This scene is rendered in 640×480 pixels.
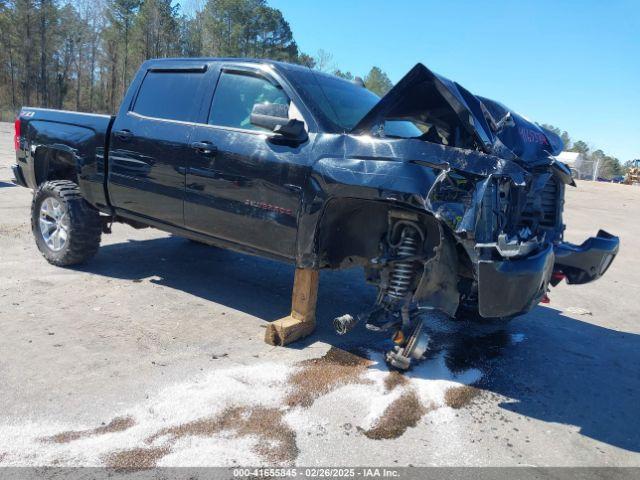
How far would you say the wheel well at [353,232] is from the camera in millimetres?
3861

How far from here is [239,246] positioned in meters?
4.48

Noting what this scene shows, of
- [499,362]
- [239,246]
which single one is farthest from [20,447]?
[499,362]

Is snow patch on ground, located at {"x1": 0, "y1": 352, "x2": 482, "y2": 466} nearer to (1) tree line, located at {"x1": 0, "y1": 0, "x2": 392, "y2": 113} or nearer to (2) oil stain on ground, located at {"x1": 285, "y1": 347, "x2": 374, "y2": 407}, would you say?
(2) oil stain on ground, located at {"x1": 285, "y1": 347, "x2": 374, "y2": 407}

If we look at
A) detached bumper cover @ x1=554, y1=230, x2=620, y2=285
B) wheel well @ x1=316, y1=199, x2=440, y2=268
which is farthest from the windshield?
detached bumper cover @ x1=554, y1=230, x2=620, y2=285

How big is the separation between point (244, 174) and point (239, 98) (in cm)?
76

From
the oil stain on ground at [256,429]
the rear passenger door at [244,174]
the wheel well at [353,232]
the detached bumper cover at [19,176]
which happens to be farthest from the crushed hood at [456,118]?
the detached bumper cover at [19,176]

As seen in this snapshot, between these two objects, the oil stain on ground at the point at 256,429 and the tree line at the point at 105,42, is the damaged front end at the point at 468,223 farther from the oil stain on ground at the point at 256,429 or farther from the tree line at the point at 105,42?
the tree line at the point at 105,42

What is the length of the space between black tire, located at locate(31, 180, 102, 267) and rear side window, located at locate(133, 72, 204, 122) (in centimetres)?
124

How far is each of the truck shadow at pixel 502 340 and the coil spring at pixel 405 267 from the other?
2.82ft

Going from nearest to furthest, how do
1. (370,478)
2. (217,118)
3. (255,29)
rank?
(370,478)
(217,118)
(255,29)

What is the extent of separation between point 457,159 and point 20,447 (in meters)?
A: 2.96

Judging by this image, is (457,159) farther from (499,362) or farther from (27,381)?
(27,381)

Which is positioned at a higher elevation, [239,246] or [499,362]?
[239,246]

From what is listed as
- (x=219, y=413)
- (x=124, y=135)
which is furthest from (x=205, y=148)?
(x=219, y=413)
